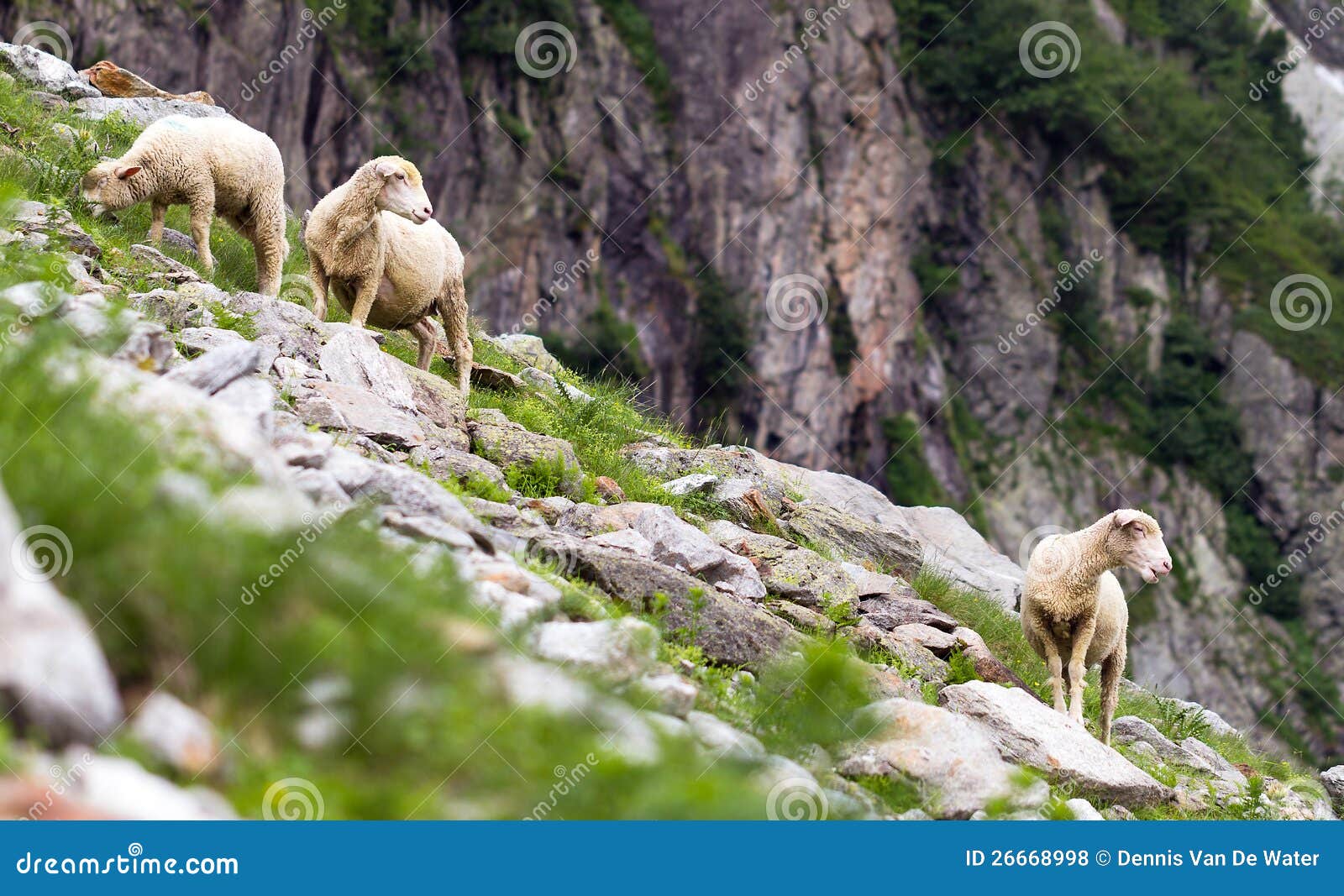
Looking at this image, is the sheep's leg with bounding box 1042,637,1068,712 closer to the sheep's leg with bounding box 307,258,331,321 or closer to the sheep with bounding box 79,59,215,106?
the sheep's leg with bounding box 307,258,331,321

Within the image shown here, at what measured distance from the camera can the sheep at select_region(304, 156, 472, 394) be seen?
10891 millimetres

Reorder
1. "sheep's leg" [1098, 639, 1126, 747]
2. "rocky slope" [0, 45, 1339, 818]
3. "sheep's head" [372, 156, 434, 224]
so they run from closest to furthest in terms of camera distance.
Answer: "rocky slope" [0, 45, 1339, 818] → "sheep's leg" [1098, 639, 1126, 747] → "sheep's head" [372, 156, 434, 224]

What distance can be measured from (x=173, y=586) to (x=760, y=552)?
614 centimetres

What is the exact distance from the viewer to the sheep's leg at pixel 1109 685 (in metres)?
10.4

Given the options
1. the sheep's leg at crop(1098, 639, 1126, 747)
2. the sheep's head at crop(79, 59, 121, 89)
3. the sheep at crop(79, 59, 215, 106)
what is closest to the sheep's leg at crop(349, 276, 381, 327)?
the sheep's leg at crop(1098, 639, 1126, 747)

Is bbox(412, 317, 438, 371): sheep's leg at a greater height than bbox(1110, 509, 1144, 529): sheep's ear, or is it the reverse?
bbox(1110, 509, 1144, 529): sheep's ear

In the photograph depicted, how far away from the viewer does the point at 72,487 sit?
13.3 ft

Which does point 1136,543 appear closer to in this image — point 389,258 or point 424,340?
point 424,340

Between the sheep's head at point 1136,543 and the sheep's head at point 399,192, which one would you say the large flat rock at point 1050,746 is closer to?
the sheep's head at point 1136,543

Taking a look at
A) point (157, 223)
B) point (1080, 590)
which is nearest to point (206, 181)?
point (157, 223)

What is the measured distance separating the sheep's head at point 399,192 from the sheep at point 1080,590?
19.8 ft

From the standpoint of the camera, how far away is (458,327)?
1211cm

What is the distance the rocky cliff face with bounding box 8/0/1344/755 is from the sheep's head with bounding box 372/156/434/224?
116 ft

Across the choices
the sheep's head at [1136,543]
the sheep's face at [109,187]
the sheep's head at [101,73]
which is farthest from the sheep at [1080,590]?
the sheep's head at [101,73]
